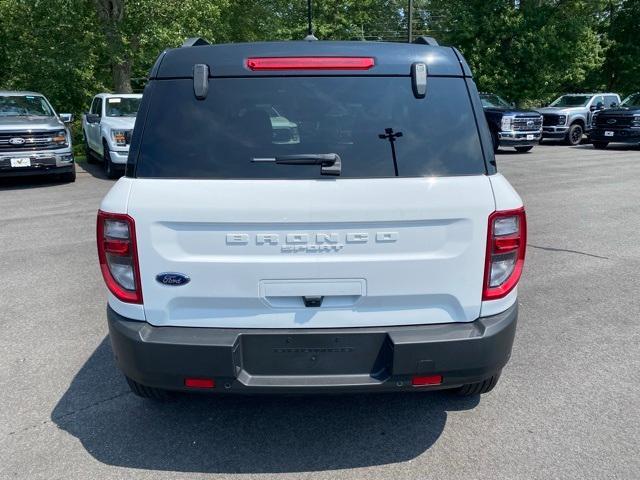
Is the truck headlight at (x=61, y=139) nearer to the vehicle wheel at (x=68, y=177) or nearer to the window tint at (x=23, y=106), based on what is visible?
the vehicle wheel at (x=68, y=177)

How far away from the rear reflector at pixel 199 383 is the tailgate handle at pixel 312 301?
56 centimetres

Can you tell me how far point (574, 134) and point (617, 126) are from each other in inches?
95.8

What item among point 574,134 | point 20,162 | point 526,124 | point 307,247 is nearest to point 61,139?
point 20,162

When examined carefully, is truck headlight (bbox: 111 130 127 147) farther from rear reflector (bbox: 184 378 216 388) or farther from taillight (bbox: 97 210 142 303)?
rear reflector (bbox: 184 378 216 388)

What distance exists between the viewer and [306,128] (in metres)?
2.73

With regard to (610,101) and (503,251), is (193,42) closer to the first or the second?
(503,251)

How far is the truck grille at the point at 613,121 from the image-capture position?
19.5 meters

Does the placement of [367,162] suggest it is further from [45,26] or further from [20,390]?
[45,26]

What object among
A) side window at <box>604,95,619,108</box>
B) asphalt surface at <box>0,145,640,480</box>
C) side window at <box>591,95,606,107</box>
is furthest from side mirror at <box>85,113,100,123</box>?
side window at <box>604,95,619,108</box>

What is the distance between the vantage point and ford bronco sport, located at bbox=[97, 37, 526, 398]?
2.56 m

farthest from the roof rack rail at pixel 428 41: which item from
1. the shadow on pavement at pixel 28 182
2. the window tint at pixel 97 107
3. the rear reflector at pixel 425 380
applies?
the window tint at pixel 97 107

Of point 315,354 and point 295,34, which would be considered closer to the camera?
point 315,354

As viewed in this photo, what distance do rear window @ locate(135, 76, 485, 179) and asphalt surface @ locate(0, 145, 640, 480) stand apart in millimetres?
1453

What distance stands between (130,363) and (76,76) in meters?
24.6
